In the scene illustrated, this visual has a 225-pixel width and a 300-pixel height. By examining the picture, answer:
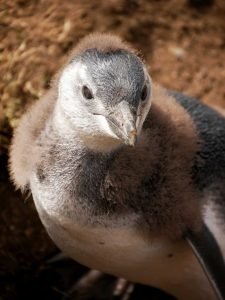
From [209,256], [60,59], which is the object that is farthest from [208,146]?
[60,59]

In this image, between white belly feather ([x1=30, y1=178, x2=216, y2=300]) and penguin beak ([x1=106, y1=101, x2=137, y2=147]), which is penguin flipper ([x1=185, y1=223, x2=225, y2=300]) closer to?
white belly feather ([x1=30, y1=178, x2=216, y2=300])

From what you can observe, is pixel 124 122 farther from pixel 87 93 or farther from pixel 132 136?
pixel 87 93

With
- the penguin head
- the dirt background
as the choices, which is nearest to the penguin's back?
the penguin head

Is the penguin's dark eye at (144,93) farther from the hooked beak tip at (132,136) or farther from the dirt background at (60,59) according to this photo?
the dirt background at (60,59)

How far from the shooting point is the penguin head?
1.78 m

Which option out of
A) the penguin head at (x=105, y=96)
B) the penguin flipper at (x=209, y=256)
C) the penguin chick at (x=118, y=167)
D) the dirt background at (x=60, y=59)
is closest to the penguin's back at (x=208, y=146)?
the penguin chick at (x=118, y=167)

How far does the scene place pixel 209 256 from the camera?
206 centimetres

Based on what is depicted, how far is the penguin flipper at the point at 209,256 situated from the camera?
2.06 metres

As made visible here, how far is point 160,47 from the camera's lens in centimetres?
309

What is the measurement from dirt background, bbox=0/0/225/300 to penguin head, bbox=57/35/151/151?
0.81 metres

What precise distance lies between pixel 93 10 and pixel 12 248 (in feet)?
3.19

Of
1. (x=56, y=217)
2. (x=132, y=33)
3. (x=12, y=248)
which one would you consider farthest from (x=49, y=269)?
(x=132, y=33)

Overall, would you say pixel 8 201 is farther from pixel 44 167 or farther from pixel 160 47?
pixel 160 47

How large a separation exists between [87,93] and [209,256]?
54 centimetres
